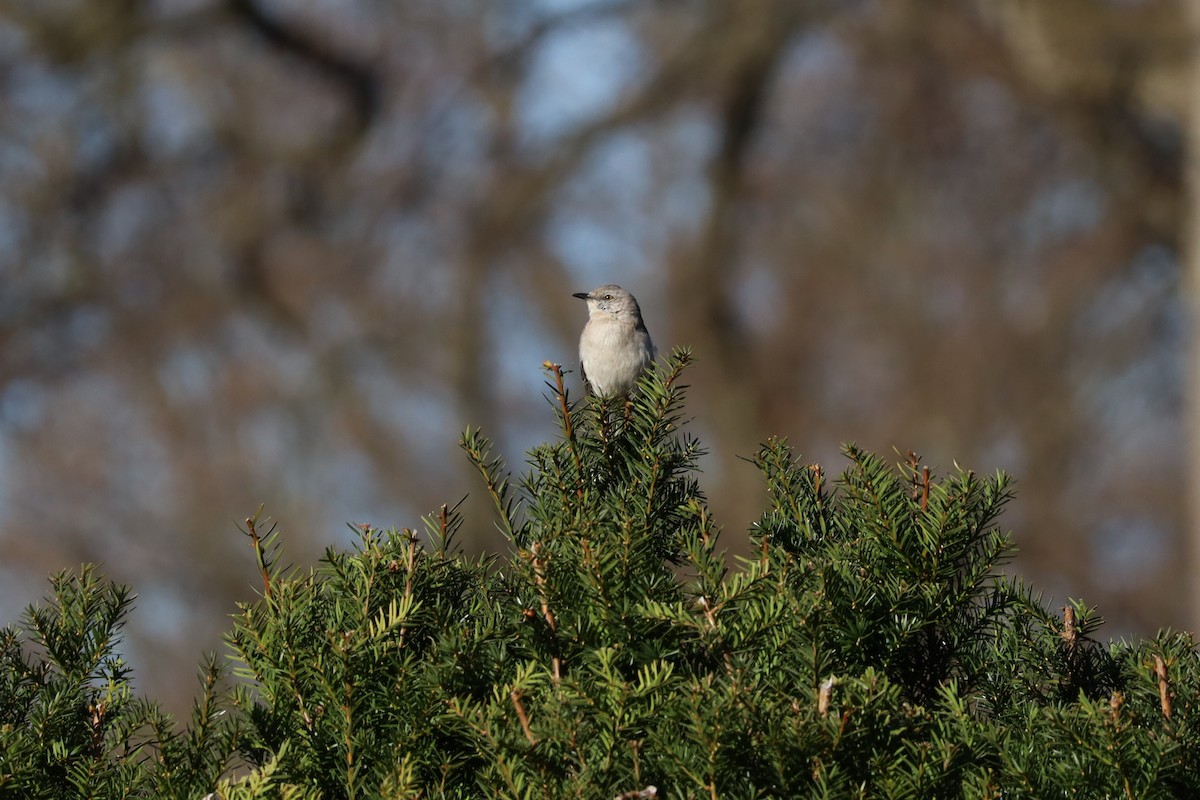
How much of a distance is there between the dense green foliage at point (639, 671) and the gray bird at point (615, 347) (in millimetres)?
2404

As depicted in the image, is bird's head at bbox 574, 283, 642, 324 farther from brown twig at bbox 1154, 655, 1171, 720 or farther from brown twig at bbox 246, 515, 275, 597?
brown twig at bbox 1154, 655, 1171, 720

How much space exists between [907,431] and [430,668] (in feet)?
47.1

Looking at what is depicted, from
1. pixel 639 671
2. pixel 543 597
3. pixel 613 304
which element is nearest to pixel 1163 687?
pixel 639 671

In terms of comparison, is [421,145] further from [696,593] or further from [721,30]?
[696,593]

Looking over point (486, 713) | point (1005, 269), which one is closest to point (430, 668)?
point (486, 713)

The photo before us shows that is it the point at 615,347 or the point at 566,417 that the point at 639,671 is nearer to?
the point at 566,417

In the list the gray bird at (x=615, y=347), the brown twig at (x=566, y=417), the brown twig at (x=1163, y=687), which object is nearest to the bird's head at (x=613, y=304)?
the gray bird at (x=615, y=347)

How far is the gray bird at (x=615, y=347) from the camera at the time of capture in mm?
4758

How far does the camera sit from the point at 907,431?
1569 centimetres

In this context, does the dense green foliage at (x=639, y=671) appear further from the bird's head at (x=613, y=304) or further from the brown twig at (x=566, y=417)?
the bird's head at (x=613, y=304)

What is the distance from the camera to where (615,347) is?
4852 mm

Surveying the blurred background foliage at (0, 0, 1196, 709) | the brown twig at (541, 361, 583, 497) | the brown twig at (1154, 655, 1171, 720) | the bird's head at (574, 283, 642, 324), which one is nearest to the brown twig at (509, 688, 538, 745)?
the brown twig at (541, 361, 583, 497)

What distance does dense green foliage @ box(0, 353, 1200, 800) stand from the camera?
1.73 m

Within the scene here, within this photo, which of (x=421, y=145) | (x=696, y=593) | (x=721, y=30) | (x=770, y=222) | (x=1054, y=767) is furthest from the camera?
(x=770, y=222)
